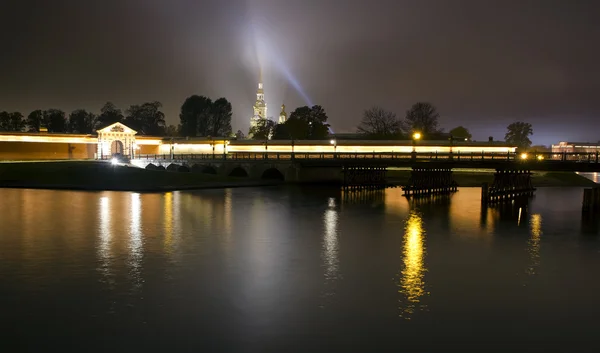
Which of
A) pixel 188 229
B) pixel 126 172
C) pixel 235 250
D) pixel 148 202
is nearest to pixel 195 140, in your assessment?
pixel 126 172

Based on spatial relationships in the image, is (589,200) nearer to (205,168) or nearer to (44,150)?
(205,168)

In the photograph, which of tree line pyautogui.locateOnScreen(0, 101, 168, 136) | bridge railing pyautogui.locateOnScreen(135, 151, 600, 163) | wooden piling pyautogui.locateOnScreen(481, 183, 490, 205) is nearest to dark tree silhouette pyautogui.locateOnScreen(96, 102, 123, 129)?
tree line pyautogui.locateOnScreen(0, 101, 168, 136)

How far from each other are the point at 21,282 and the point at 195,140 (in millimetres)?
100678

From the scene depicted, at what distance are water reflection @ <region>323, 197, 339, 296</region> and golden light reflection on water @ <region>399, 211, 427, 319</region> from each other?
2911 mm

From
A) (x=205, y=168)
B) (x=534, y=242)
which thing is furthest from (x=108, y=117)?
(x=534, y=242)

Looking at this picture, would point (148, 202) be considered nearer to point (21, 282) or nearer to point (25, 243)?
point (25, 243)

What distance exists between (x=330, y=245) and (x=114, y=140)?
93.8m

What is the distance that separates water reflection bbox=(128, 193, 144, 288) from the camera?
23.4m

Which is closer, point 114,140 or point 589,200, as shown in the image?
point 589,200

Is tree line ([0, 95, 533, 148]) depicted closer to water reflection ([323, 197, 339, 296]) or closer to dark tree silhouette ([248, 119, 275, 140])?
dark tree silhouette ([248, 119, 275, 140])

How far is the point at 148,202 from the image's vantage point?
52.6m

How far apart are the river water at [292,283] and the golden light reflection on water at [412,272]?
0.10 metres

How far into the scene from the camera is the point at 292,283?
22672mm

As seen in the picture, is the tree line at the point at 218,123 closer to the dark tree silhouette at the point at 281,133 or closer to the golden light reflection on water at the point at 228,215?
the dark tree silhouette at the point at 281,133
